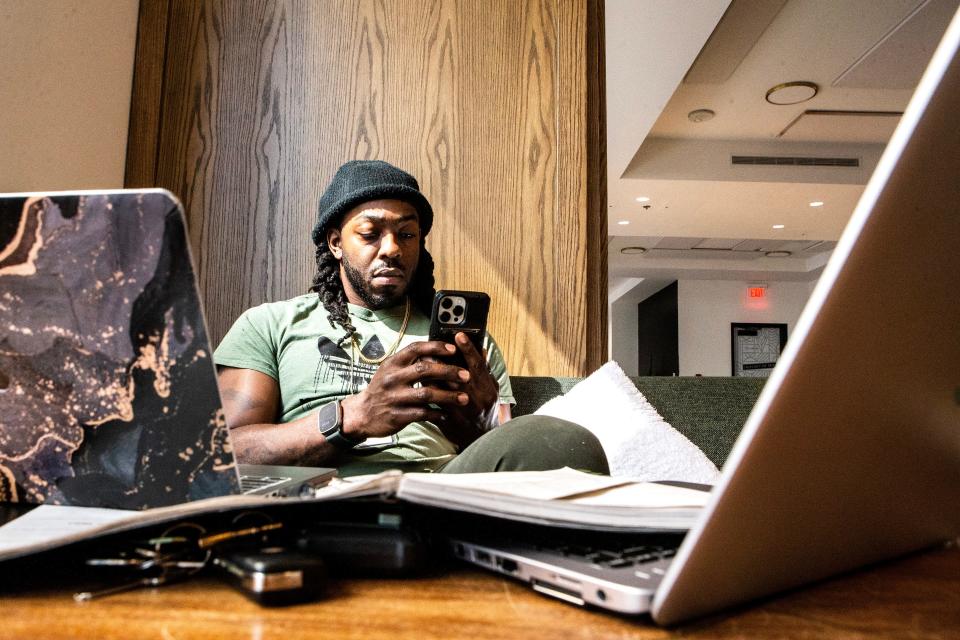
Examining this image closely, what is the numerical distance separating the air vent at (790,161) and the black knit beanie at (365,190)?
4427mm

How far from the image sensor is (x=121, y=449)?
0.43 metres

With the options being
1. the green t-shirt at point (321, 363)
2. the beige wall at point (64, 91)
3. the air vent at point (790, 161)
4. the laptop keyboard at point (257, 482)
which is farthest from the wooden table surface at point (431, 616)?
the air vent at point (790, 161)

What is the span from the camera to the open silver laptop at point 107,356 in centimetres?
38

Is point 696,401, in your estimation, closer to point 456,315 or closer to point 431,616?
point 456,315

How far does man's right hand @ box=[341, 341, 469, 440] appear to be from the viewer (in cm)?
118

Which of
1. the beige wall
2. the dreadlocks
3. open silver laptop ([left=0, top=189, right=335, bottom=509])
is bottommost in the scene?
open silver laptop ([left=0, top=189, right=335, bottom=509])

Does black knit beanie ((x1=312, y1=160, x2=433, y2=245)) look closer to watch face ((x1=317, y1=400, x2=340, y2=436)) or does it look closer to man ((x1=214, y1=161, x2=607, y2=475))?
man ((x1=214, y1=161, x2=607, y2=475))

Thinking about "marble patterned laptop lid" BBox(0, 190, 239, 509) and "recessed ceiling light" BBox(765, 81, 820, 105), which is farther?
"recessed ceiling light" BBox(765, 81, 820, 105)

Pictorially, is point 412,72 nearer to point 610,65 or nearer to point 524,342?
point 524,342

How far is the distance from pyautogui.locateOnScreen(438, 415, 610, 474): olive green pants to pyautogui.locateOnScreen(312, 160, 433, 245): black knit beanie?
2.78 ft

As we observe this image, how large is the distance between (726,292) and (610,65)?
7013 millimetres

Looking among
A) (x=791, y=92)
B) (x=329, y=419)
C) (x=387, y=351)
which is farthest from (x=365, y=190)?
(x=791, y=92)

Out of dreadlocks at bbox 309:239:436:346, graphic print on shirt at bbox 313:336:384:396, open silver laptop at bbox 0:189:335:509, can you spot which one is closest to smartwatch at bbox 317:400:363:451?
graphic print on shirt at bbox 313:336:384:396

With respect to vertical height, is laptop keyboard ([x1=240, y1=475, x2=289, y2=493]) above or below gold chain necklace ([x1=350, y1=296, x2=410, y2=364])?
below
